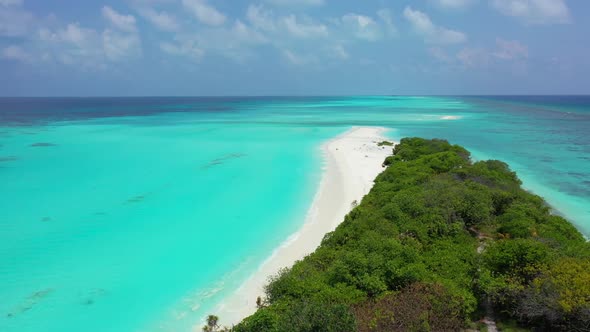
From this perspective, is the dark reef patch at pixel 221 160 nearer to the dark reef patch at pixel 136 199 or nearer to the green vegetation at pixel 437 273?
the dark reef patch at pixel 136 199

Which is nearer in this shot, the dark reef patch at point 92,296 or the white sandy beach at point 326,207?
the white sandy beach at point 326,207

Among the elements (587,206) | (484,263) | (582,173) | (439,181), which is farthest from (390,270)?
(582,173)

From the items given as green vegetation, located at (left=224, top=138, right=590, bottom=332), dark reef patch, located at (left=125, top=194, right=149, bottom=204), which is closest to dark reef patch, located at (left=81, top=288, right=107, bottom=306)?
green vegetation, located at (left=224, top=138, right=590, bottom=332)

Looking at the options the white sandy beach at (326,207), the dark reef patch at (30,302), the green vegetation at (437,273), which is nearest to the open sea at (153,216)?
the dark reef patch at (30,302)

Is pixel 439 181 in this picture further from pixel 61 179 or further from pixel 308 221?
Answer: pixel 61 179

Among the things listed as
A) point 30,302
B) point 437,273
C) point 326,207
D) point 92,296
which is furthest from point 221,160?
point 437,273

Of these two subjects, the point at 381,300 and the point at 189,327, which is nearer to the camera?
the point at 381,300

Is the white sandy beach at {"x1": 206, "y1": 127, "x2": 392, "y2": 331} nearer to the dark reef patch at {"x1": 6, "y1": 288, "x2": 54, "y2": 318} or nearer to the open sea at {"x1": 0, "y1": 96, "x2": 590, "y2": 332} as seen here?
the open sea at {"x1": 0, "y1": 96, "x2": 590, "y2": 332}
